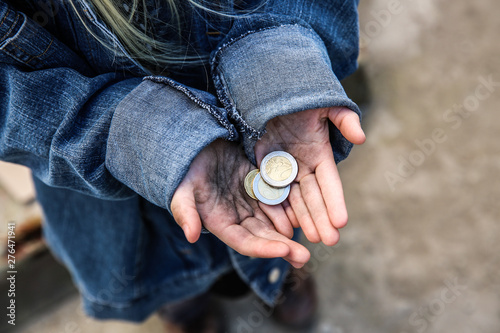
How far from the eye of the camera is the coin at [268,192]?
1.00 m

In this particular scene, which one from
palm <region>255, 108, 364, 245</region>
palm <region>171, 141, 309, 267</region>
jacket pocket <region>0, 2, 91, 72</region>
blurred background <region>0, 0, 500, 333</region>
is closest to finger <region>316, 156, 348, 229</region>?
palm <region>255, 108, 364, 245</region>

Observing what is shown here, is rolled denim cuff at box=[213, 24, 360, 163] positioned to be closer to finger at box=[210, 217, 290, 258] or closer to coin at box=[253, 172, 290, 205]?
coin at box=[253, 172, 290, 205]

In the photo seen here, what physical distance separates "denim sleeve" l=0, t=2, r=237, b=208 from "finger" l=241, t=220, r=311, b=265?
9.0 inches

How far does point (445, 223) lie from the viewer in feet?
6.79

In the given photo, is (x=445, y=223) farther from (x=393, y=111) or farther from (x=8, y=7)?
(x=8, y=7)

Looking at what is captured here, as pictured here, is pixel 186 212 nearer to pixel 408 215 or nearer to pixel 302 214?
pixel 302 214

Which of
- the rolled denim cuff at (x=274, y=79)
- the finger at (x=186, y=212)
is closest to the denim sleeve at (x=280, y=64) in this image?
the rolled denim cuff at (x=274, y=79)

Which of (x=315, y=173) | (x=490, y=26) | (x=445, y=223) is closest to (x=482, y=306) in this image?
(x=445, y=223)

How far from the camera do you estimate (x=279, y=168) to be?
1034 millimetres

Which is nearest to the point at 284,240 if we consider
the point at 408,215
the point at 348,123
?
the point at 348,123

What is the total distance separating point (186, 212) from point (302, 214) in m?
0.32

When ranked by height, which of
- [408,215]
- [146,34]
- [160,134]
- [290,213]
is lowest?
[408,215]

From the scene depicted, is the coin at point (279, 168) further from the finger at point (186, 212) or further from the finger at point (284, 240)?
the finger at point (186, 212)

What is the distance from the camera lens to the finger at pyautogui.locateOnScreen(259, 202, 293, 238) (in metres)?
0.99
